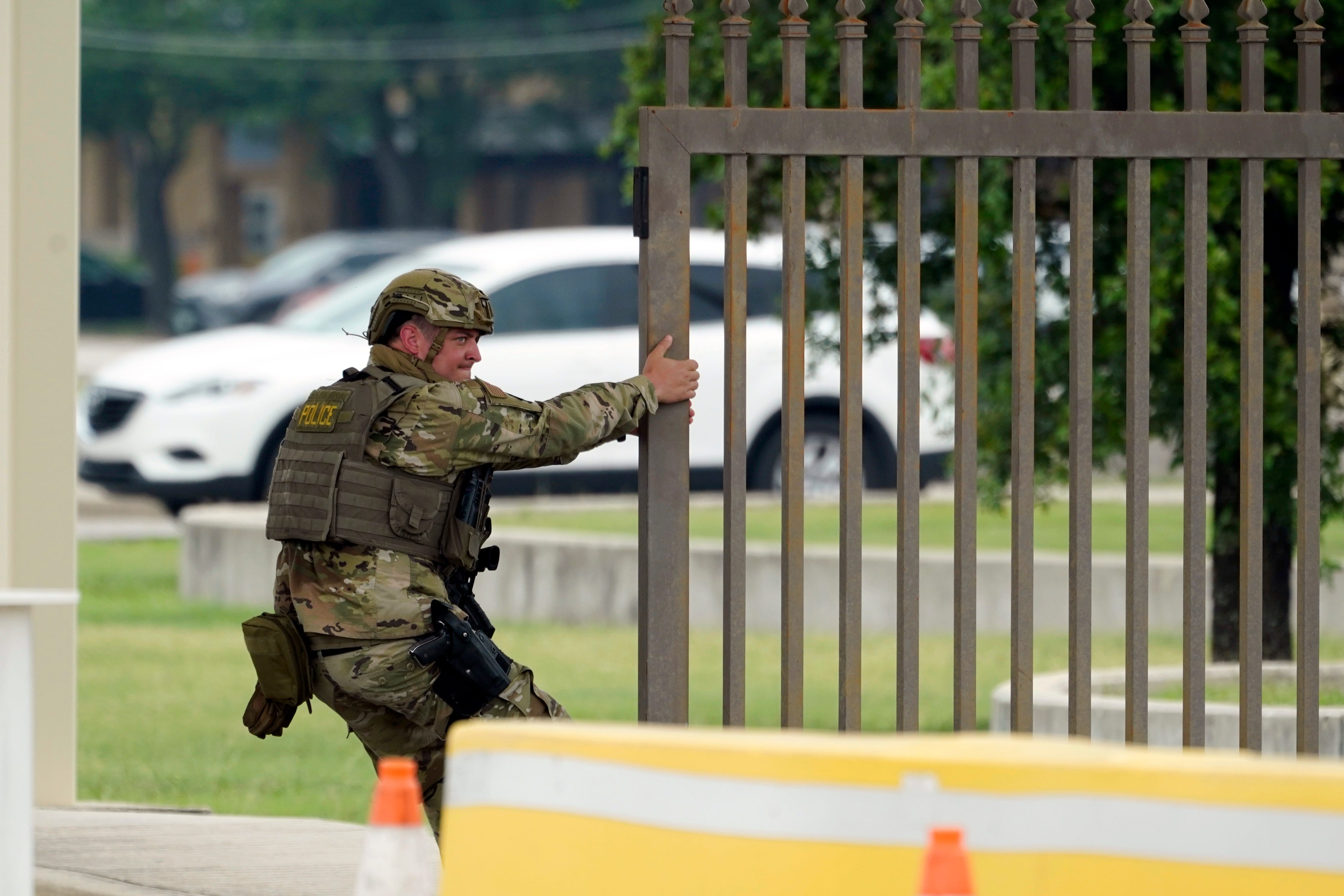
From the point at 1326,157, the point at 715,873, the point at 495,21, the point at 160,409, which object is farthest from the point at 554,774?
the point at 495,21

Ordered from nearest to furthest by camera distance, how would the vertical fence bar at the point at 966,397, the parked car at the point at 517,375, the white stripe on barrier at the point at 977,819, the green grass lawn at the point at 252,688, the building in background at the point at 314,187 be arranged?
the white stripe on barrier at the point at 977,819 < the vertical fence bar at the point at 966,397 < the green grass lawn at the point at 252,688 < the parked car at the point at 517,375 < the building in background at the point at 314,187

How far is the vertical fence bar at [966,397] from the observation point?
5.04 meters

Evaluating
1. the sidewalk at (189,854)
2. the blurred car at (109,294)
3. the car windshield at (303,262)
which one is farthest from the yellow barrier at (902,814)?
the blurred car at (109,294)

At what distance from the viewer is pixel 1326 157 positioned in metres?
5.20

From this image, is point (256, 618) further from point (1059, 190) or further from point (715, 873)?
point (1059, 190)

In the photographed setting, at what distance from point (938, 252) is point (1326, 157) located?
11.3 ft

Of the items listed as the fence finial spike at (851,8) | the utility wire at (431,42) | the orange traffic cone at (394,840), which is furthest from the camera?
Answer: the utility wire at (431,42)

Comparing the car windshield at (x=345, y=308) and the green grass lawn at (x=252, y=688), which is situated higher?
Answer: the car windshield at (x=345, y=308)

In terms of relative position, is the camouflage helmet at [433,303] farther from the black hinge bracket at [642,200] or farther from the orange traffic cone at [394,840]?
the orange traffic cone at [394,840]

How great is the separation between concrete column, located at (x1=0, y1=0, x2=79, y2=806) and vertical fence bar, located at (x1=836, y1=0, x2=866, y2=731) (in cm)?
279

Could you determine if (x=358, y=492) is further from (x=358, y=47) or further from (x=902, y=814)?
(x=358, y=47)

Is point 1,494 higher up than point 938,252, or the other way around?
point 938,252

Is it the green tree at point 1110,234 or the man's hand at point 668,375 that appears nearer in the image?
the man's hand at point 668,375

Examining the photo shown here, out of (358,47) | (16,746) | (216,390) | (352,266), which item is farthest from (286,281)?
(16,746)
